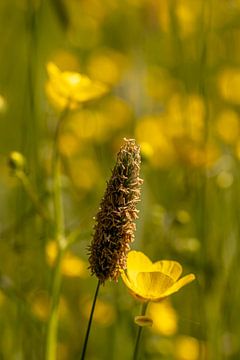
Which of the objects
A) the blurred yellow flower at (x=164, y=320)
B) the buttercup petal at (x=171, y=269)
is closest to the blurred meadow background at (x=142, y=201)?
the blurred yellow flower at (x=164, y=320)

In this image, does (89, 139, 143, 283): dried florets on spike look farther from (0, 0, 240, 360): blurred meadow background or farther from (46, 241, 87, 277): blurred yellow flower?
(46, 241, 87, 277): blurred yellow flower

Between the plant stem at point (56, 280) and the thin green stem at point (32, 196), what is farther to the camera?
the thin green stem at point (32, 196)

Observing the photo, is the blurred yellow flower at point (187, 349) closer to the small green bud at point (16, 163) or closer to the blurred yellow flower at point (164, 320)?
the blurred yellow flower at point (164, 320)

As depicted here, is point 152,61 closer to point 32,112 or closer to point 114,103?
point 114,103

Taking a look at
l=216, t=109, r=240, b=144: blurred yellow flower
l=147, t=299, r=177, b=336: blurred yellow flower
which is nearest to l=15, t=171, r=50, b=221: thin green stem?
l=147, t=299, r=177, b=336: blurred yellow flower

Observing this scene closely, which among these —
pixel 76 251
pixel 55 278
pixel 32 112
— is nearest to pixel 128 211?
pixel 55 278

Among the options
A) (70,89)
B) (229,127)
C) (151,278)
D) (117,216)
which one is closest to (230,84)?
(229,127)
